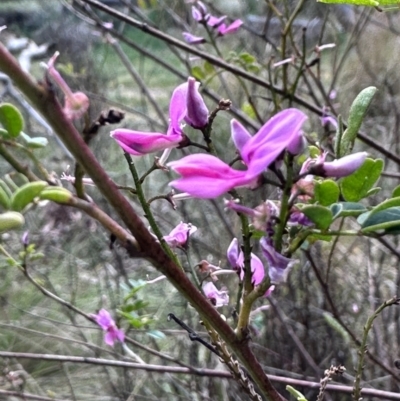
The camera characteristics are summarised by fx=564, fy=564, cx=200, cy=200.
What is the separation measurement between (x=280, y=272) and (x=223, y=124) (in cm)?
306

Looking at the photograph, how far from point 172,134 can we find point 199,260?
1487 mm

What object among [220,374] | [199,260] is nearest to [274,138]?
[220,374]

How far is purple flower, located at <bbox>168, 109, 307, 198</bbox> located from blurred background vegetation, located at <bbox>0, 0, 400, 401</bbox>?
48 cm

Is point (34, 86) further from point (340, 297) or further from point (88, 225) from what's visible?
point (88, 225)

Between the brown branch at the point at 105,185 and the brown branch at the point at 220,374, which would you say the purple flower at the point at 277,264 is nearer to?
the brown branch at the point at 105,185

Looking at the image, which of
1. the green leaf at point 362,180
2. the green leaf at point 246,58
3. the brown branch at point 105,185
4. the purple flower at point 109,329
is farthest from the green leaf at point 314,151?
the green leaf at point 246,58

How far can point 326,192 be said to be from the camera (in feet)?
1.09

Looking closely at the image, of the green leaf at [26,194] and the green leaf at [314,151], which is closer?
the green leaf at [26,194]

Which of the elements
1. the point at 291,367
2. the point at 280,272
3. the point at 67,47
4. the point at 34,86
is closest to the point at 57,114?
the point at 34,86

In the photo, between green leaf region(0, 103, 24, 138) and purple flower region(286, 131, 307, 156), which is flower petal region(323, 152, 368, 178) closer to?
purple flower region(286, 131, 307, 156)

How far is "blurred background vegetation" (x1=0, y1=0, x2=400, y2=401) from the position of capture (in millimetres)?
1440

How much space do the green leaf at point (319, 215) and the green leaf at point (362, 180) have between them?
0.22ft

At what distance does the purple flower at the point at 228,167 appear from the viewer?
0.93 feet

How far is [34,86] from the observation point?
246mm
